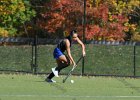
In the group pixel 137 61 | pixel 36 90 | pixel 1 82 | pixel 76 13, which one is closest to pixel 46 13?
pixel 76 13

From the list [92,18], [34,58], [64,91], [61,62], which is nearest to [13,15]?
[92,18]

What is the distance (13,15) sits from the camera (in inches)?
1674

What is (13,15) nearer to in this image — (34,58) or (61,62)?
(34,58)

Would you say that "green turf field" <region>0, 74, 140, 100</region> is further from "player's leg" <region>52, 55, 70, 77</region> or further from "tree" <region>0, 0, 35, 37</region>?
"tree" <region>0, 0, 35, 37</region>

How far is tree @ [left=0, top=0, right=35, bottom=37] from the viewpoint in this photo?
40906 millimetres

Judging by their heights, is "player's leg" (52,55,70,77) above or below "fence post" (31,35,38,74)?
above

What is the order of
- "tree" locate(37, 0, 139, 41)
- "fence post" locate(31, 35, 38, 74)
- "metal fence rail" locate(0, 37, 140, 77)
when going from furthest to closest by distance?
"tree" locate(37, 0, 139, 41), "metal fence rail" locate(0, 37, 140, 77), "fence post" locate(31, 35, 38, 74)

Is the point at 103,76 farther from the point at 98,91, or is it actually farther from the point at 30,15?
the point at 30,15

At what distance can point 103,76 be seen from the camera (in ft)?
83.8

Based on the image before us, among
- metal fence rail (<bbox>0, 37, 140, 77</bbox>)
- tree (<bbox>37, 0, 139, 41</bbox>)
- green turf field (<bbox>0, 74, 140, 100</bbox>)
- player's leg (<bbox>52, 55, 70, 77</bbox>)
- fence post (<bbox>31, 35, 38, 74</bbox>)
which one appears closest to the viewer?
green turf field (<bbox>0, 74, 140, 100</bbox>)

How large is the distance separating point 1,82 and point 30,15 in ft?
81.8

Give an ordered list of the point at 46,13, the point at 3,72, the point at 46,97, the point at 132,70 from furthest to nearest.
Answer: the point at 46,13
the point at 132,70
the point at 3,72
the point at 46,97

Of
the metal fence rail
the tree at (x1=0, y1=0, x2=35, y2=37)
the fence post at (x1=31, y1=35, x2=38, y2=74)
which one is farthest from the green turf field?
the tree at (x1=0, y1=0, x2=35, y2=37)

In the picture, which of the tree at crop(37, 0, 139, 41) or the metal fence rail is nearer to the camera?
the metal fence rail
